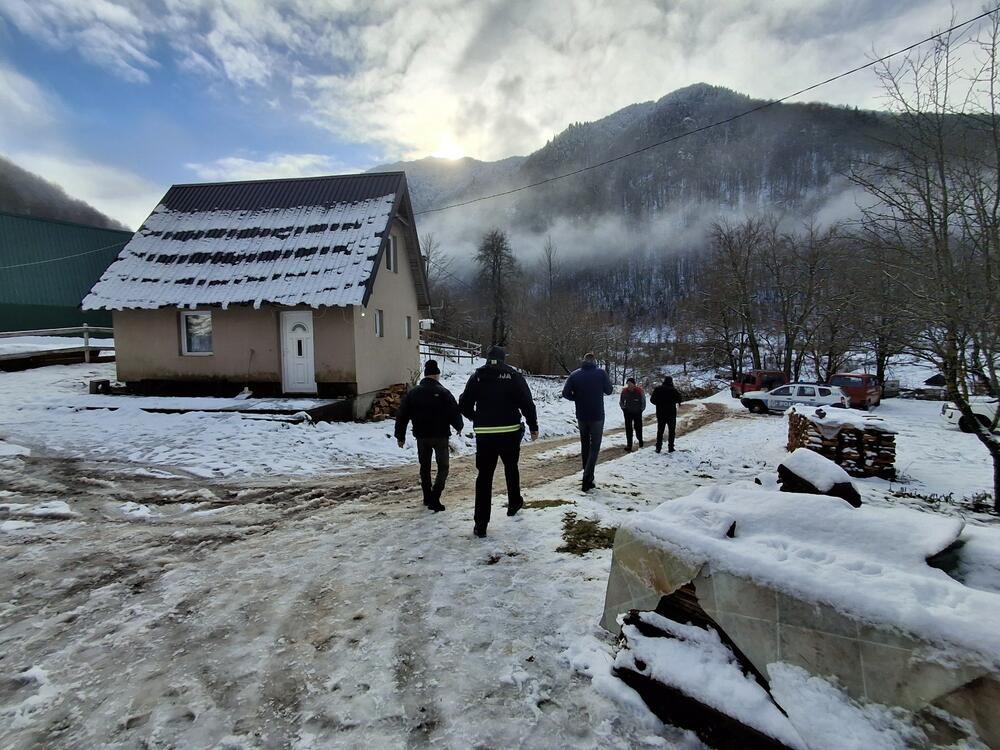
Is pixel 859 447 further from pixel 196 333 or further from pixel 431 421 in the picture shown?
pixel 196 333

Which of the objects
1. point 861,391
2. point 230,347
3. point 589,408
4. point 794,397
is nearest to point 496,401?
point 589,408

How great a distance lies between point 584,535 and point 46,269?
3087 cm

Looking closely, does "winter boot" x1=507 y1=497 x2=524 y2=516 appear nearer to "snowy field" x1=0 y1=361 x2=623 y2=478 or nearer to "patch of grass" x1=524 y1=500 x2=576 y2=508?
"patch of grass" x1=524 y1=500 x2=576 y2=508

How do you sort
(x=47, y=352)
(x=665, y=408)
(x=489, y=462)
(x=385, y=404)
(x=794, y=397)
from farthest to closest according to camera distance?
(x=794, y=397) → (x=47, y=352) → (x=385, y=404) → (x=665, y=408) → (x=489, y=462)

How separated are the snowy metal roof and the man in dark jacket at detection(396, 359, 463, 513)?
23.1 ft

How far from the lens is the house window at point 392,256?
1616cm

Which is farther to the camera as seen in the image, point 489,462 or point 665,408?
point 665,408

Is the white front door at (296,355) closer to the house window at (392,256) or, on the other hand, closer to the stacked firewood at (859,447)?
the house window at (392,256)

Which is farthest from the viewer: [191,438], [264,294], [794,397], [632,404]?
[794,397]

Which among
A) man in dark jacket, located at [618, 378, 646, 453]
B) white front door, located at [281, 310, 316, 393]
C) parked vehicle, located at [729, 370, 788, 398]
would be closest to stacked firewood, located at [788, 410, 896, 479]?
man in dark jacket, located at [618, 378, 646, 453]

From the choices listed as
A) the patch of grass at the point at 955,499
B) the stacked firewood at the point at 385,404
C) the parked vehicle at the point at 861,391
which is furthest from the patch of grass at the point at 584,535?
the parked vehicle at the point at 861,391

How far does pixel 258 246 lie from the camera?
14.6 meters

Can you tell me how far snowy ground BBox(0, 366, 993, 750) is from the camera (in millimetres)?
2451

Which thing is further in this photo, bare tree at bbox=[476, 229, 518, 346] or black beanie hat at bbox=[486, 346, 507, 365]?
bare tree at bbox=[476, 229, 518, 346]
